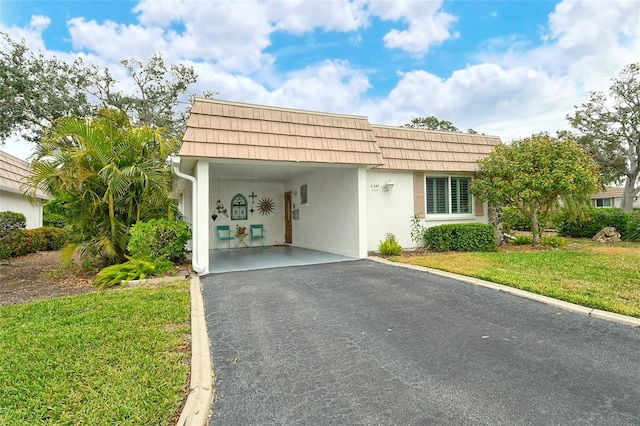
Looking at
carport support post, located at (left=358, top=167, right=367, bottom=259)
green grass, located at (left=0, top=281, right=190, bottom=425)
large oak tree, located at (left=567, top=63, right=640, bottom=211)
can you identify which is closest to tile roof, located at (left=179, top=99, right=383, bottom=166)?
carport support post, located at (left=358, top=167, right=367, bottom=259)

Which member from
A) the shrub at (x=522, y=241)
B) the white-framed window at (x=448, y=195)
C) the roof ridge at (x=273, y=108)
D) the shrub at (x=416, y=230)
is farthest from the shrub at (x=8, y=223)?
the shrub at (x=522, y=241)

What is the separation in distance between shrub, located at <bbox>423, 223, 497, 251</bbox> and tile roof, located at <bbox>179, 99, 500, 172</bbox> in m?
1.96

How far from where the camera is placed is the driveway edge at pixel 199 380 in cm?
219

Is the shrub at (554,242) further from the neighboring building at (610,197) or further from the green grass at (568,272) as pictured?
the neighboring building at (610,197)

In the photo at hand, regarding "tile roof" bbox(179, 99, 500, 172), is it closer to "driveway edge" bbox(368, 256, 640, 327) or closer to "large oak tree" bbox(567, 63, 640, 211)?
"driveway edge" bbox(368, 256, 640, 327)

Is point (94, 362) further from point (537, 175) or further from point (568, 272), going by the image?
point (537, 175)

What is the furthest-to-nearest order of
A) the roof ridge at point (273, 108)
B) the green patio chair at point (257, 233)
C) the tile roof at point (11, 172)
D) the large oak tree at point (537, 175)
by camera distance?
the green patio chair at point (257, 233), the tile roof at point (11, 172), the large oak tree at point (537, 175), the roof ridge at point (273, 108)

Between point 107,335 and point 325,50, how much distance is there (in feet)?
41.4

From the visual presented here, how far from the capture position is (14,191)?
1166 centimetres

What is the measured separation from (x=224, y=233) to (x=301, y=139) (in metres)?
6.28

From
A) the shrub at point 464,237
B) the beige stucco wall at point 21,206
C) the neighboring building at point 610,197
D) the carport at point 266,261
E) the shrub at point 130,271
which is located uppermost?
the neighboring building at point 610,197

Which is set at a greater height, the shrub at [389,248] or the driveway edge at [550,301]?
the shrub at [389,248]

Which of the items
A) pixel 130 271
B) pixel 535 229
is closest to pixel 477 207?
pixel 535 229

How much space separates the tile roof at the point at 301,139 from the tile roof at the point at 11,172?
7893 millimetres
